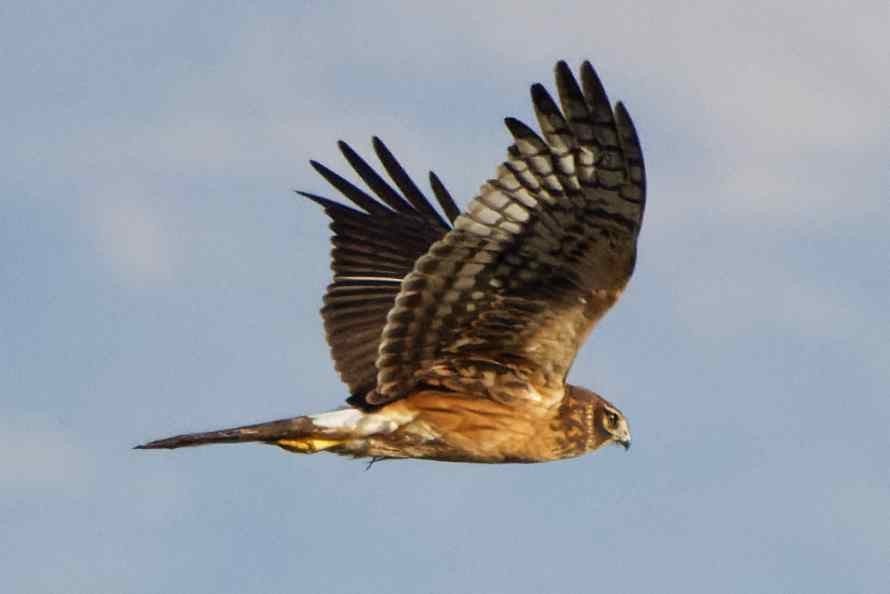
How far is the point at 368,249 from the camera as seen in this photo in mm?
14031

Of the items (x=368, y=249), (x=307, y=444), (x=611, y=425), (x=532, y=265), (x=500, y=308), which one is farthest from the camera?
(x=368, y=249)

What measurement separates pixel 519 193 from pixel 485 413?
1.99 m

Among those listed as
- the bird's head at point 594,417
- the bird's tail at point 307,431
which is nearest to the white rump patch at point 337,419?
the bird's tail at point 307,431

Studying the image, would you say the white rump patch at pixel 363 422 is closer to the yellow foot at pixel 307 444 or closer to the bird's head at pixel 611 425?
the yellow foot at pixel 307 444

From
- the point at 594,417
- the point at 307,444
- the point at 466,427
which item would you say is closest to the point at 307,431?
the point at 307,444

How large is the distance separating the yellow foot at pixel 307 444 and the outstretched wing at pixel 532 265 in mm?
382

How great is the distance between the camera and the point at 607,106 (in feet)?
34.6

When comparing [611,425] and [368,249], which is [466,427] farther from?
[368,249]

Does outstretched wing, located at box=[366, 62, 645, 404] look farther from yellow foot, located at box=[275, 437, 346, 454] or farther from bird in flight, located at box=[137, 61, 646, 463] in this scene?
yellow foot, located at box=[275, 437, 346, 454]

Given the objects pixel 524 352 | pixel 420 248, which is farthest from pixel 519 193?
pixel 420 248

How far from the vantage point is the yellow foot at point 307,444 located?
1236 cm

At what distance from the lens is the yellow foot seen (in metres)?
12.4

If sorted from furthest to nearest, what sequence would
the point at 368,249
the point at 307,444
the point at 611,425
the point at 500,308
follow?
the point at 368,249 → the point at 611,425 → the point at 307,444 → the point at 500,308

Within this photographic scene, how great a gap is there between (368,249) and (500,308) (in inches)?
95.0
